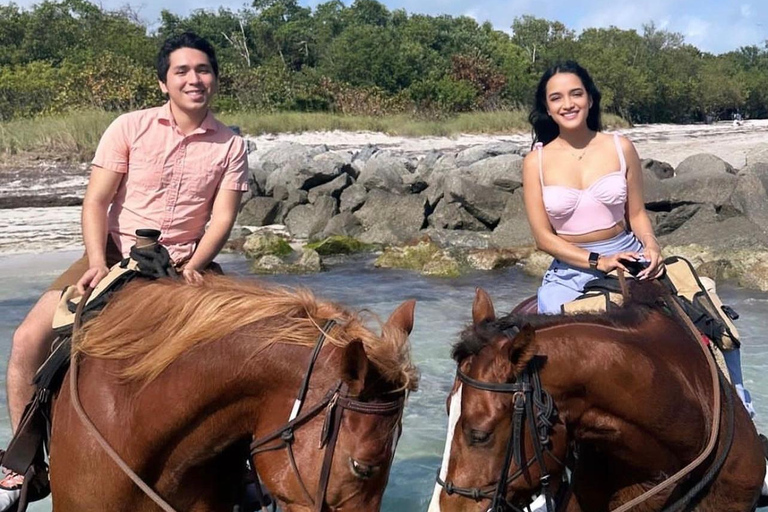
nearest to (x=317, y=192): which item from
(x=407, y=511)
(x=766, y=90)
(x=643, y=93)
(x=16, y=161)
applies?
(x=16, y=161)

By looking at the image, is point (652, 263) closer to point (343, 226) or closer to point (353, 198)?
point (343, 226)

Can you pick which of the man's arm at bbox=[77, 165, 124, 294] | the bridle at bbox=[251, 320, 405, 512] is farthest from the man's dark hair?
the bridle at bbox=[251, 320, 405, 512]

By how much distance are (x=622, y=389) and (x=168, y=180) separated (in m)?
2.01

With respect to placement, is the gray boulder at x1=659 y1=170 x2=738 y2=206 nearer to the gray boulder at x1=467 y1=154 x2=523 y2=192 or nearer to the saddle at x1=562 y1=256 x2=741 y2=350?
the gray boulder at x1=467 y1=154 x2=523 y2=192

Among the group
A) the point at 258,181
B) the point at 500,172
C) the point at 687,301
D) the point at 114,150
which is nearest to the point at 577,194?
the point at 687,301

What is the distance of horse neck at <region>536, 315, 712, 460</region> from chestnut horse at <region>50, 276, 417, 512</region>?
1.88 ft

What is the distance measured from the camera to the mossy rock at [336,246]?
14188mm

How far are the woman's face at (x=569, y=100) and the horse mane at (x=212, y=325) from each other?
1725 millimetres

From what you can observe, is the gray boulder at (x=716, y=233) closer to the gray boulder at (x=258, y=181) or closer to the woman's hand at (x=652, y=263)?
the gray boulder at (x=258, y=181)

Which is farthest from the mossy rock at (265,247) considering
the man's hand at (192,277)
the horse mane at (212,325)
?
the horse mane at (212,325)

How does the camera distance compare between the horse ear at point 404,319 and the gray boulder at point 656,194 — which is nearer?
the horse ear at point 404,319

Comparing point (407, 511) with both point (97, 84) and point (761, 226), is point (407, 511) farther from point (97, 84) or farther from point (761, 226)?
point (97, 84)

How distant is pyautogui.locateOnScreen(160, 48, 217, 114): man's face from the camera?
3414mm

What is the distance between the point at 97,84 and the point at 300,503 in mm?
28565
